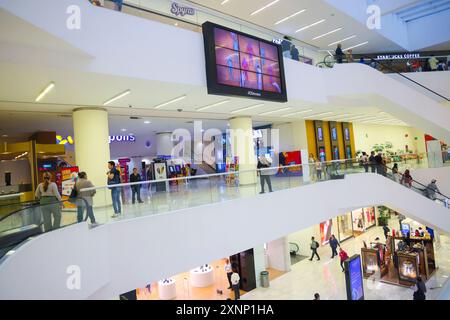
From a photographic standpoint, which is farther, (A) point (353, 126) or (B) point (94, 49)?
(A) point (353, 126)

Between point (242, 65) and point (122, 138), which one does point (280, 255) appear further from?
point (122, 138)

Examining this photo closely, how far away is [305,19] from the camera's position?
15352 millimetres

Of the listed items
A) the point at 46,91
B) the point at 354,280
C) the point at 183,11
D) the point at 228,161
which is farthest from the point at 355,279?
the point at 46,91

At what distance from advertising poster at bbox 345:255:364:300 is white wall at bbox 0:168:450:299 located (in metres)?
1.99

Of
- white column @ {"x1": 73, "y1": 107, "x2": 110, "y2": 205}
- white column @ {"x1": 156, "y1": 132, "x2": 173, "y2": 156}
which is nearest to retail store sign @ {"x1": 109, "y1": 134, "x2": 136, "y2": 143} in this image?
white column @ {"x1": 156, "y1": 132, "x2": 173, "y2": 156}

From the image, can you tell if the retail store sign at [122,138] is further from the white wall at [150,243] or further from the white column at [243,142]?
the white wall at [150,243]

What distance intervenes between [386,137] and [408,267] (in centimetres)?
1904

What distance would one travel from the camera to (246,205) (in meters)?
9.59

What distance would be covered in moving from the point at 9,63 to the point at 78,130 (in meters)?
4.44

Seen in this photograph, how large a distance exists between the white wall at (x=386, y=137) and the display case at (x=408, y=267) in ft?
43.8
